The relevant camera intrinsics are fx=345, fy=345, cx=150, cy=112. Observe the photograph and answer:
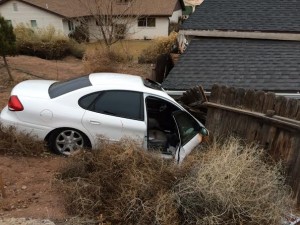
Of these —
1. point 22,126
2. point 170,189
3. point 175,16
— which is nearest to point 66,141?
point 22,126

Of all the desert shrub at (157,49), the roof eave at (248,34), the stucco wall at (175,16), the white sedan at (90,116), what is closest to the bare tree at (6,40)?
the white sedan at (90,116)

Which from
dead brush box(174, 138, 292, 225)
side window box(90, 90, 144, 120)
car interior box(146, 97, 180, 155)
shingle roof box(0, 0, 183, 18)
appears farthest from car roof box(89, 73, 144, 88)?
shingle roof box(0, 0, 183, 18)

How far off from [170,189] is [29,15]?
33411mm

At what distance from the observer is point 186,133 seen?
6.38 metres

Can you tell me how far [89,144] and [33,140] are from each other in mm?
979

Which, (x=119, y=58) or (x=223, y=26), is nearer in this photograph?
(x=223, y=26)

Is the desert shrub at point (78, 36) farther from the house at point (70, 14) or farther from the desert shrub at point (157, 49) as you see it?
the desert shrub at point (157, 49)

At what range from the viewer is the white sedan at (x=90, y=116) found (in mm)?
6023

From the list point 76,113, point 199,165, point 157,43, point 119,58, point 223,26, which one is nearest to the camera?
point 199,165

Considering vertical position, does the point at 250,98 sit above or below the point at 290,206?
above

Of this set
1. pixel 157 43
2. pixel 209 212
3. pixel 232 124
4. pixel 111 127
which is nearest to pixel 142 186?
pixel 209 212

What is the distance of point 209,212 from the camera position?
4.45m

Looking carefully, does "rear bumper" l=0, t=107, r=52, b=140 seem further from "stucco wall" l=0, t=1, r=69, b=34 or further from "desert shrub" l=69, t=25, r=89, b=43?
"stucco wall" l=0, t=1, r=69, b=34

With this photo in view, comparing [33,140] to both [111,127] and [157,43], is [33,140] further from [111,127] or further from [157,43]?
[157,43]
